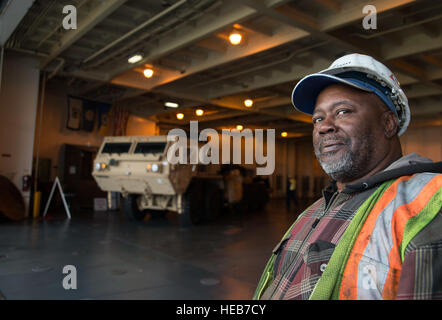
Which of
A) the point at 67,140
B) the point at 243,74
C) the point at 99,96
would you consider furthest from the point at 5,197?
the point at 243,74

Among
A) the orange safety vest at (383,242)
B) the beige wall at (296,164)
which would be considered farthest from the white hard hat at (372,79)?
the beige wall at (296,164)

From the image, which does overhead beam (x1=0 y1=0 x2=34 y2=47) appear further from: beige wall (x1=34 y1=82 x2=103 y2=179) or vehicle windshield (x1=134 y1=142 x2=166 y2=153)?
beige wall (x1=34 y1=82 x2=103 y2=179)

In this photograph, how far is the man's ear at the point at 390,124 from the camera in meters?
1.18

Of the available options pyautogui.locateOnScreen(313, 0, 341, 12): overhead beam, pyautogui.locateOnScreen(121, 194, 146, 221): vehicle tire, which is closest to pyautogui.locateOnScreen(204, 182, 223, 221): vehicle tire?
pyautogui.locateOnScreen(121, 194, 146, 221): vehicle tire

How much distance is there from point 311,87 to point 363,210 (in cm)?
61

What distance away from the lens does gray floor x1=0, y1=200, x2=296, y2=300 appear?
11.9ft

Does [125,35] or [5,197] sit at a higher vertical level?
[125,35]

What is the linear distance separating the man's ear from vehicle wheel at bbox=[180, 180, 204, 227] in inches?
297

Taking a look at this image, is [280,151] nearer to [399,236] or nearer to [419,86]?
[419,86]

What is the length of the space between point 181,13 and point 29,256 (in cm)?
506

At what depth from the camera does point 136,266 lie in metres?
4.65

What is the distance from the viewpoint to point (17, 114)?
364 inches

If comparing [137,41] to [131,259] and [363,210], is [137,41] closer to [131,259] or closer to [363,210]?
[131,259]

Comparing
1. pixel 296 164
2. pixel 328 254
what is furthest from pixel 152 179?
pixel 296 164
